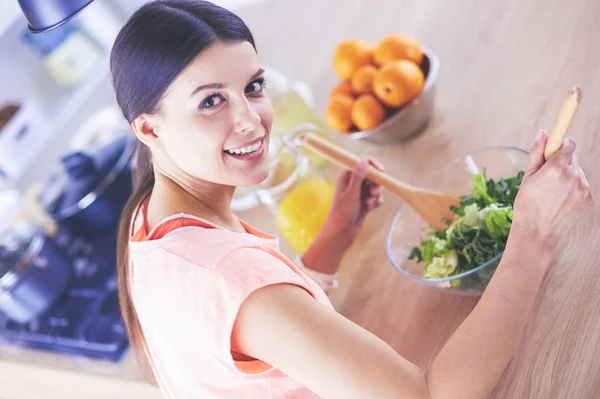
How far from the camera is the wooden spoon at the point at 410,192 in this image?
1.02 meters

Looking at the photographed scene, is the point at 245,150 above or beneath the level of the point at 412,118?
above

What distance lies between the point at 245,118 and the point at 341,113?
1.72 feet

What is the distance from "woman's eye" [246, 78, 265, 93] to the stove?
2.36 feet

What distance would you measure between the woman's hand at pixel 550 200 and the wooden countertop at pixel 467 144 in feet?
0.53

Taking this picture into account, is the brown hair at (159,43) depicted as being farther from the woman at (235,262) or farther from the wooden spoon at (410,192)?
the wooden spoon at (410,192)

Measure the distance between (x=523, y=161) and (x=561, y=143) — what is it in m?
0.30

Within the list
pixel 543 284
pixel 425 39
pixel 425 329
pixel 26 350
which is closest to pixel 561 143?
pixel 543 284

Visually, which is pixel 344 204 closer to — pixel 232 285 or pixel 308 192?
pixel 308 192

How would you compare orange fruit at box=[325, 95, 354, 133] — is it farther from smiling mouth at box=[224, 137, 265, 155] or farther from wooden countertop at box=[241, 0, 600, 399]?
smiling mouth at box=[224, 137, 265, 155]

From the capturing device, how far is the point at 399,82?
1190mm

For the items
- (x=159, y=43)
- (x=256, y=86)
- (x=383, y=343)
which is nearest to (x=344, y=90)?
(x=256, y=86)

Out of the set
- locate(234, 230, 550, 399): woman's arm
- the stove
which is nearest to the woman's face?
locate(234, 230, 550, 399): woman's arm

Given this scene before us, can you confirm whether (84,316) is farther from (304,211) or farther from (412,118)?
(412,118)

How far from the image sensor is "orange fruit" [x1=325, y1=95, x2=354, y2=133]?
1285 millimetres
